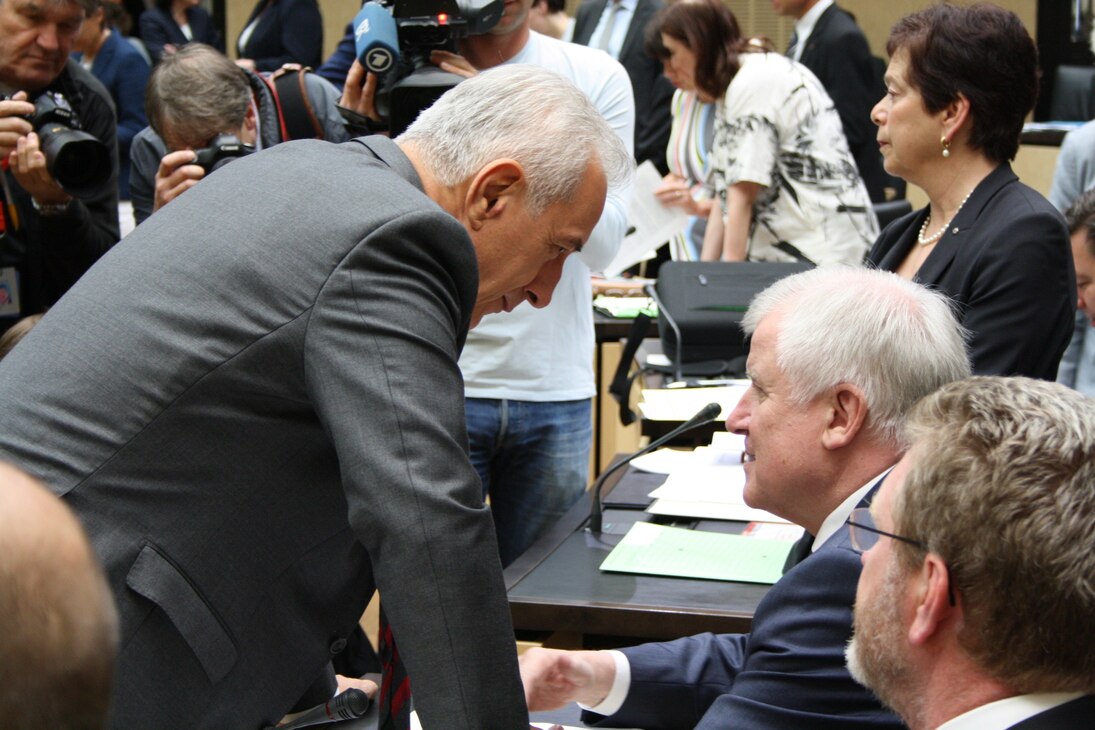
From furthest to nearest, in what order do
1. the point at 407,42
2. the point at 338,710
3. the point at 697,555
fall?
the point at 407,42, the point at 697,555, the point at 338,710

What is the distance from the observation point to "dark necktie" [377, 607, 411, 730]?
1.40 meters

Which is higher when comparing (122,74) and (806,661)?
(806,661)

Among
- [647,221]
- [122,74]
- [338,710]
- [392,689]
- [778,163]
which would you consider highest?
[392,689]

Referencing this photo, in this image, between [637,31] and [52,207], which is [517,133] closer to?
[52,207]

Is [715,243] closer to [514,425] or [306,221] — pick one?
[514,425]

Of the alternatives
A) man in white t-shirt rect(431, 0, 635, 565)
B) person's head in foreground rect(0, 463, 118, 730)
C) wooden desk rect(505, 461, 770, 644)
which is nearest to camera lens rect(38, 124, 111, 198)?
man in white t-shirt rect(431, 0, 635, 565)

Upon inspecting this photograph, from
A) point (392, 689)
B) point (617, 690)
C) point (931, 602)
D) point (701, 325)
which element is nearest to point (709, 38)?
point (701, 325)

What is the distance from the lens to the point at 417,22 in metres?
2.26

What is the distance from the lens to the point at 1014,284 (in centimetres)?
219

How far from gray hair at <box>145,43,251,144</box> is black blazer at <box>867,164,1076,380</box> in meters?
1.44

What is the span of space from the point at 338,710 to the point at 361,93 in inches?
47.7

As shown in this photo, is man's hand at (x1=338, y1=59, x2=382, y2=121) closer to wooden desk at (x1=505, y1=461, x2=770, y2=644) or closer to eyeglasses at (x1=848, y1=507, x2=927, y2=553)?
wooden desk at (x1=505, y1=461, x2=770, y2=644)

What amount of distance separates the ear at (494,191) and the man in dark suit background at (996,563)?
1.61 feet

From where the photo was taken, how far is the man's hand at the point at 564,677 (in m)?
1.66
